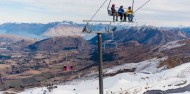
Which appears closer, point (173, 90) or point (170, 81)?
point (173, 90)

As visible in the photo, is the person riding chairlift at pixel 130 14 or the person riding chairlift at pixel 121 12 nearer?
the person riding chairlift at pixel 130 14

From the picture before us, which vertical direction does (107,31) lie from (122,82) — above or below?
above

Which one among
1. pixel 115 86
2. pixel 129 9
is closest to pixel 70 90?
pixel 115 86

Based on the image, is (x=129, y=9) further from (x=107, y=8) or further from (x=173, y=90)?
(x=173, y=90)

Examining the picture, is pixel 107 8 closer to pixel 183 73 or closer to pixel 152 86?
pixel 152 86

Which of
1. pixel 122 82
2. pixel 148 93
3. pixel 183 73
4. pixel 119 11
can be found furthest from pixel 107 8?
pixel 183 73

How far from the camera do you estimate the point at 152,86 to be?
199 feet

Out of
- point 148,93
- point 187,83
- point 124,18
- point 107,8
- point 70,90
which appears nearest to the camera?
point 107,8

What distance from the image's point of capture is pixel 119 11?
3253 centimetres

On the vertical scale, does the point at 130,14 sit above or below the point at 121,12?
below

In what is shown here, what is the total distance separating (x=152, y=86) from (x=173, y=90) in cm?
388

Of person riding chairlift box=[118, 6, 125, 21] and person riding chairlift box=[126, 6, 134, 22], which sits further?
person riding chairlift box=[118, 6, 125, 21]

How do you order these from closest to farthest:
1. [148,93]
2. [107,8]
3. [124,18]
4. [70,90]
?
[107,8] < [124,18] < [148,93] < [70,90]

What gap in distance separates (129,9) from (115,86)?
36100 millimetres
